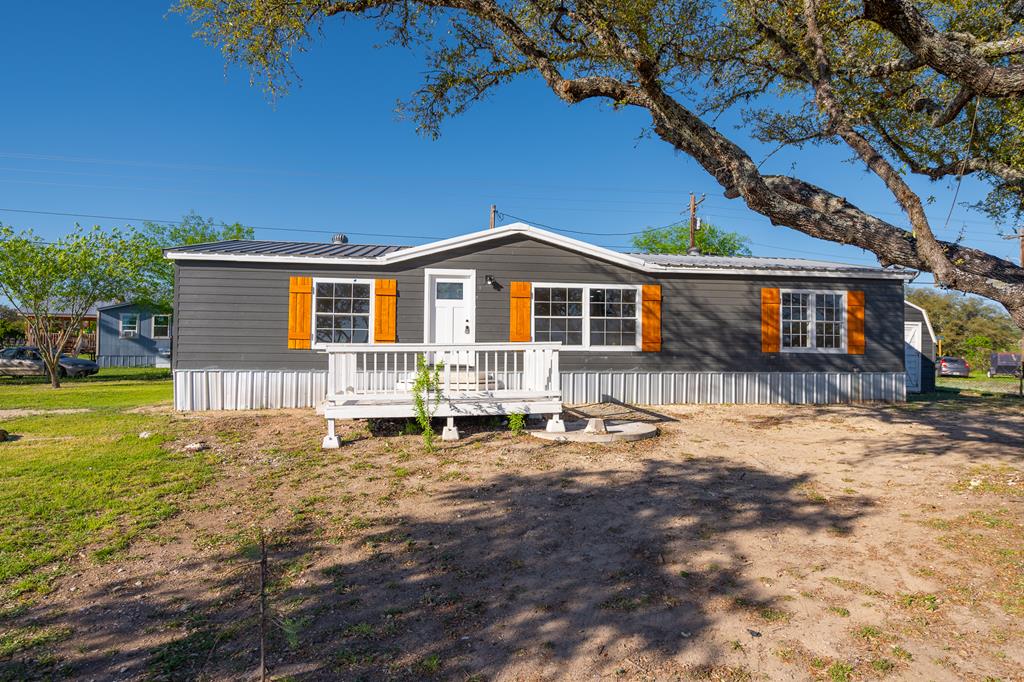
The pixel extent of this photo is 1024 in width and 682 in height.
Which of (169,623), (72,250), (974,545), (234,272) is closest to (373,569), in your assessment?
(169,623)

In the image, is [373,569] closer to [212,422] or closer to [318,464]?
[318,464]

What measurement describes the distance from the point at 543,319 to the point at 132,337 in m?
27.0

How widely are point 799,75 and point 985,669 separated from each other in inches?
292

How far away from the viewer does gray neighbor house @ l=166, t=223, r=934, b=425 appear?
1041cm

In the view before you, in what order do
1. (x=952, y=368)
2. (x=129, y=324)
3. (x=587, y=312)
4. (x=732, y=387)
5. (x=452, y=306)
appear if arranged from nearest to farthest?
(x=452, y=306)
(x=587, y=312)
(x=732, y=387)
(x=952, y=368)
(x=129, y=324)

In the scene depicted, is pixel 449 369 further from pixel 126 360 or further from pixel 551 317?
pixel 126 360

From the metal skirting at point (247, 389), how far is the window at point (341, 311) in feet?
2.75

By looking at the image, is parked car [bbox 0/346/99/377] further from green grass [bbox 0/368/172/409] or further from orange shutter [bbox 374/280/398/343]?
orange shutter [bbox 374/280/398/343]

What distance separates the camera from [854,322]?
12.2 metres

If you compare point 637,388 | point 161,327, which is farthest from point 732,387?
point 161,327

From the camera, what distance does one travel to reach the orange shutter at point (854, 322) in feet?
40.0

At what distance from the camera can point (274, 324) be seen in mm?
10586

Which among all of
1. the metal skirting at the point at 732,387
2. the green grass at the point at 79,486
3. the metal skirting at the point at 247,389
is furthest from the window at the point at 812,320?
the green grass at the point at 79,486

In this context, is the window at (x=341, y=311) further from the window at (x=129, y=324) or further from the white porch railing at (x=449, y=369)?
the window at (x=129, y=324)
